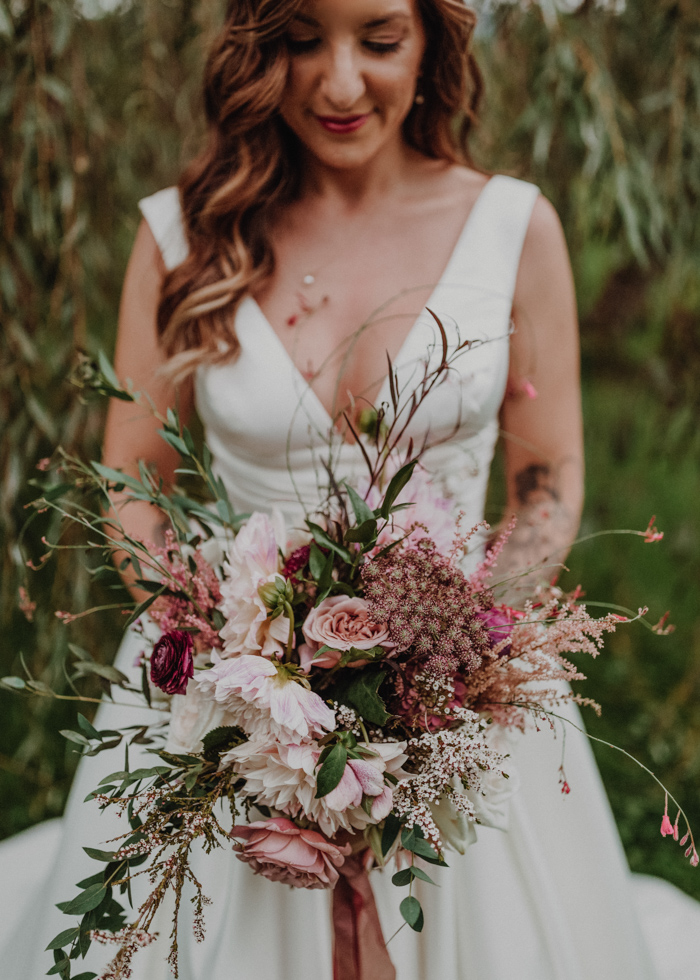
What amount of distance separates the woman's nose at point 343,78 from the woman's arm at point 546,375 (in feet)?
1.36

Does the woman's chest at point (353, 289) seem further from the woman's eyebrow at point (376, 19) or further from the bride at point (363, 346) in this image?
the woman's eyebrow at point (376, 19)

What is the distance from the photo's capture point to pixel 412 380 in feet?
4.71

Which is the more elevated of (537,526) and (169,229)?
(169,229)

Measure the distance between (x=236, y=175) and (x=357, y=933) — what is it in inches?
45.3

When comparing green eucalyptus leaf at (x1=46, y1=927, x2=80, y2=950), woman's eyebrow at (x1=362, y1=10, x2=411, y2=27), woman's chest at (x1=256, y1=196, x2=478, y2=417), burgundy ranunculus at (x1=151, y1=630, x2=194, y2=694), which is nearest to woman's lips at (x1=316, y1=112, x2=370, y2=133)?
woman's eyebrow at (x1=362, y1=10, x2=411, y2=27)

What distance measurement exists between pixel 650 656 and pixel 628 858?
1.00m

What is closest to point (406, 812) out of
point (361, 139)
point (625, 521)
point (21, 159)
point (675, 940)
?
point (361, 139)

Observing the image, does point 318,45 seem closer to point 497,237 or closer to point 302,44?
point 302,44

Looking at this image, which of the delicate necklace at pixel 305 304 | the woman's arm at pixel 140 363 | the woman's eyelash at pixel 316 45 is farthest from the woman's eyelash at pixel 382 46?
the woman's arm at pixel 140 363

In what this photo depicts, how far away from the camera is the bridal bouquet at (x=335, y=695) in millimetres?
844

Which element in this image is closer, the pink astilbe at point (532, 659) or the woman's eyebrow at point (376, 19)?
the pink astilbe at point (532, 659)

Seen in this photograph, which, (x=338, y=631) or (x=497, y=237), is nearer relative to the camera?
(x=338, y=631)

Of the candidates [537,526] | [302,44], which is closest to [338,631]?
[537,526]

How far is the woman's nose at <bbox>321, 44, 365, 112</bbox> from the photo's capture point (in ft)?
4.25
